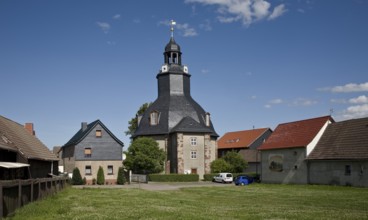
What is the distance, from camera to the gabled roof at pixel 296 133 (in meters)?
52.2

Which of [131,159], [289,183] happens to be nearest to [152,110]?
[131,159]

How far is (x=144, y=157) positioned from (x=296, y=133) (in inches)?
930

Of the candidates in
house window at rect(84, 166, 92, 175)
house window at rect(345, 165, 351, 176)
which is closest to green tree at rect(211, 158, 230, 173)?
house window at rect(84, 166, 92, 175)

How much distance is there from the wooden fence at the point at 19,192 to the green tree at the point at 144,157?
1494 inches

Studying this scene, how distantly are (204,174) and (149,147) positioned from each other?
32.5ft

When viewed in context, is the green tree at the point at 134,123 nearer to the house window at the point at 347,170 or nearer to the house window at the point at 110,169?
the house window at the point at 110,169

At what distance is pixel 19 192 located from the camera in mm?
19094

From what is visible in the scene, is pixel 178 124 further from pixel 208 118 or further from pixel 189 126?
pixel 208 118

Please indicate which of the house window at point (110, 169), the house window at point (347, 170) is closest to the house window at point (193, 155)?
the house window at point (110, 169)

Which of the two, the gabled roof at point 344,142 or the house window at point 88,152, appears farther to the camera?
the house window at point 88,152

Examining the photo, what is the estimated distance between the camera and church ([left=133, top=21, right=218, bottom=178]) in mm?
70250

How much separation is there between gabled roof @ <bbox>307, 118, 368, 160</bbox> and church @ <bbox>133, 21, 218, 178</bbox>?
2400 centimetres

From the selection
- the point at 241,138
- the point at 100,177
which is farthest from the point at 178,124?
the point at 241,138

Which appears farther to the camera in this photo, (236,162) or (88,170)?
(236,162)
